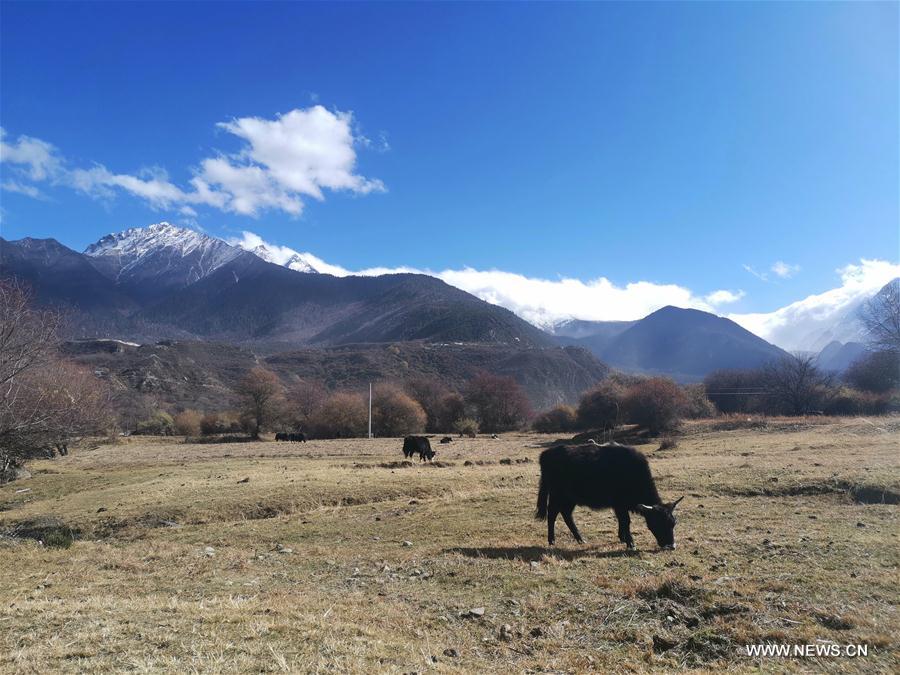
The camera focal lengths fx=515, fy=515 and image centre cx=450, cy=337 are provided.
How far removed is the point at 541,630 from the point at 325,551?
839 centimetres

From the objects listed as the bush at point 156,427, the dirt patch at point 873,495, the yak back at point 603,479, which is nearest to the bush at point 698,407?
the dirt patch at point 873,495

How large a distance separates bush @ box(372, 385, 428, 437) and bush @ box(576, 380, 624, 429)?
26750 millimetres

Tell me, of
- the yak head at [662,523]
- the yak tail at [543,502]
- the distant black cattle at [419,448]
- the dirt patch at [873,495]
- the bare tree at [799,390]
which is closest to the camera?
the yak head at [662,523]

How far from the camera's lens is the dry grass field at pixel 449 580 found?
6.78 metres

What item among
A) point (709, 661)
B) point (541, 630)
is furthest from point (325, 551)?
point (709, 661)

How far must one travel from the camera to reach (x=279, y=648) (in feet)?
22.5

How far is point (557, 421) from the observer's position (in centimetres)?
8462

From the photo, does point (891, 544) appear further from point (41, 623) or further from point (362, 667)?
point (41, 623)

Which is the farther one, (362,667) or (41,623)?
(41,623)

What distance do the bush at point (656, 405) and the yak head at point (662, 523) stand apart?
168ft

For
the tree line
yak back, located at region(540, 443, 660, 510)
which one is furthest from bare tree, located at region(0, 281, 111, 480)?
the tree line

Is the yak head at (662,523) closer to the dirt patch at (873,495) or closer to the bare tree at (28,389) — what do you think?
the dirt patch at (873,495)

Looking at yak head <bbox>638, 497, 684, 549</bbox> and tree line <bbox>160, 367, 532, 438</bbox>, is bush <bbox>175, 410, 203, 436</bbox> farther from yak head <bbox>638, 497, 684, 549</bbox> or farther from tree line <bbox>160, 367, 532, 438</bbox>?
yak head <bbox>638, 497, 684, 549</bbox>

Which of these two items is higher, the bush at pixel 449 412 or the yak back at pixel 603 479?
the yak back at pixel 603 479
